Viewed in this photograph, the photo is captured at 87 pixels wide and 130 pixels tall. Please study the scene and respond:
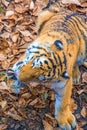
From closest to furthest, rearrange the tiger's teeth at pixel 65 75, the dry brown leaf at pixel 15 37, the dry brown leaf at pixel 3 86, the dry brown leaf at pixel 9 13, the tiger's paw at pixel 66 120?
the tiger's teeth at pixel 65 75 → the tiger's paw at pixel 66 120 → the dry brown leaf at pixel 3 86 → the dry brown leaf at pixel 15 37 → the dry brown leaf at pixel 9 13

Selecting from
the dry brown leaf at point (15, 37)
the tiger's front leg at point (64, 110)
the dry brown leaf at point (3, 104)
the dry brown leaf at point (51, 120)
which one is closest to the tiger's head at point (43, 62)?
the tiger's front leg at point (64, 110)

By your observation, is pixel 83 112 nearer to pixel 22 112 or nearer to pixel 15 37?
pixel 22 112

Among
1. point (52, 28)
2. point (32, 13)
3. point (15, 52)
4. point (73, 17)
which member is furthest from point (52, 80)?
point (32, 13)

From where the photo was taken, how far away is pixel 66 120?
2.85 metres

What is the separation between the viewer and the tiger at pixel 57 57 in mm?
2287

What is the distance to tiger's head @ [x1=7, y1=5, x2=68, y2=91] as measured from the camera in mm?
2256

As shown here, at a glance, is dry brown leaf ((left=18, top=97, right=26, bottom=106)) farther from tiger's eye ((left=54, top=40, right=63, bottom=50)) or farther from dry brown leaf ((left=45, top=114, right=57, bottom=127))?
tiger's eye ((left=54, top=40, right=63, bottom=50))

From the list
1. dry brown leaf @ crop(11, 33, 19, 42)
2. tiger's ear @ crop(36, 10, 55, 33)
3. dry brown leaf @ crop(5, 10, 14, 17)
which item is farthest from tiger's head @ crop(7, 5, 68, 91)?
dry brown leaf @ crop(5, 10, 14, 17)

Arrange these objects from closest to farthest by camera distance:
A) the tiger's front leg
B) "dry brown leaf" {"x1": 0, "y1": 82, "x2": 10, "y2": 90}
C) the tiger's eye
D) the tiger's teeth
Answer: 1. the tiger's eye
2. the tiger's teeth
3. the tiger's front leg
4. "dry brown leaf" {"x1": 0, "y1": 82, "x2": 10, "y2": 90}

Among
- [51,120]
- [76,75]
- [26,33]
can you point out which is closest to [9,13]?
[26,33]

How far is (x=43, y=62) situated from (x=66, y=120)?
0.75 m

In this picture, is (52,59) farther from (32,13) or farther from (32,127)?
(32,13)

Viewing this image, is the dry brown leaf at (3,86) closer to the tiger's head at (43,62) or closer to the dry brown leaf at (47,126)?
the dry brown leaf at (47,126)

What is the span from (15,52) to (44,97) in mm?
615
